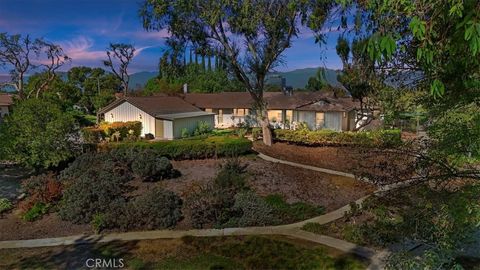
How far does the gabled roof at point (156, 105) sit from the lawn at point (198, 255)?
22.3 metres

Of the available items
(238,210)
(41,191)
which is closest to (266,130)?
(238,210)

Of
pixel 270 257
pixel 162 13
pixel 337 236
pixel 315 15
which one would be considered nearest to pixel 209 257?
pixel 270 257

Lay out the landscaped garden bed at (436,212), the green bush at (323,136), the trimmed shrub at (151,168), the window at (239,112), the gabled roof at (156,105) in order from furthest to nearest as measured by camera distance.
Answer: the window at (239,112) → the gabled roof at (156,105) → the green bush at (323,136) → the trimmed shrub at (151,168) → the landscaped garden bed at (436,212)

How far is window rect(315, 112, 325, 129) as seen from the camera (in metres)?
36.2

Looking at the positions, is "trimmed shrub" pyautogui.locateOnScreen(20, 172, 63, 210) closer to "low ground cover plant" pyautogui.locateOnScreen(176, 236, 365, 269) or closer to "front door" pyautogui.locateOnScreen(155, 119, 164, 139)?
"low ground cover plant" pyautogui.locateOnScreen(176, 236, 365, 269)

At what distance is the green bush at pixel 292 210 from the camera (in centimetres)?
1323

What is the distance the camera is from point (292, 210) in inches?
542

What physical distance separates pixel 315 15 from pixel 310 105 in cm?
3363

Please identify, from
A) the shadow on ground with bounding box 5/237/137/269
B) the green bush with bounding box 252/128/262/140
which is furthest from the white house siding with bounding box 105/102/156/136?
the shadow on ground with bounding box 5/237/137/269

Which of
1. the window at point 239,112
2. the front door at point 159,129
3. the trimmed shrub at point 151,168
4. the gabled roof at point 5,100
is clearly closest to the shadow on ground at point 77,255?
the trimmed shrub at point 151,168

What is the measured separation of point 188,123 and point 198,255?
80.9ft

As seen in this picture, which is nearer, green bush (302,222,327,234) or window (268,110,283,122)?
green bush (302,222,327,234)

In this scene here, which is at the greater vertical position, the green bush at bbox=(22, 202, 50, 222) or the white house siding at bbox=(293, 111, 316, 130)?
the white house siding at bbox=(293, 111, 316, 130)

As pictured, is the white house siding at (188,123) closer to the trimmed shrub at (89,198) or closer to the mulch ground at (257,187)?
the mulch ground at (257,187)
